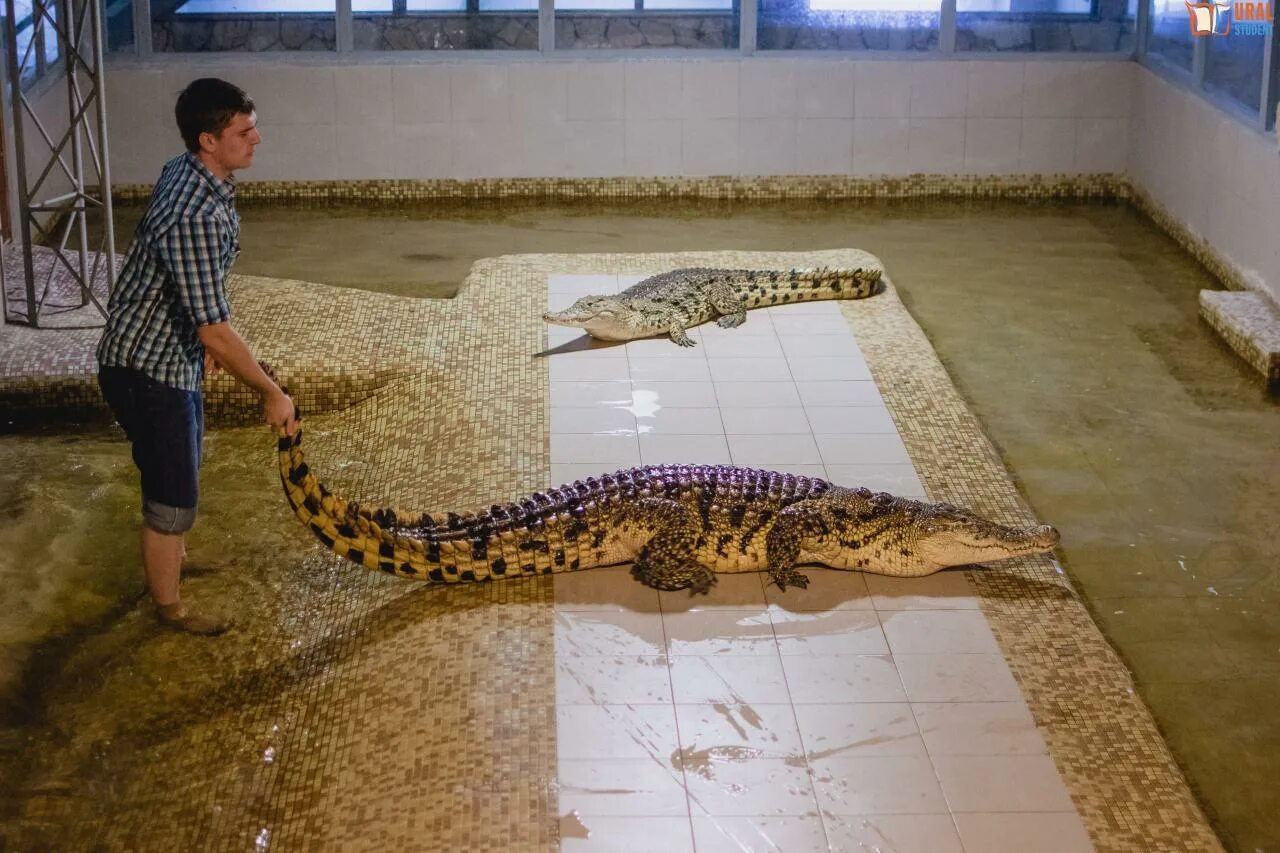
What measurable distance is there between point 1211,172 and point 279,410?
8161 mm

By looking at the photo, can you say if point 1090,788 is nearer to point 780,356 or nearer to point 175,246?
point 175,246

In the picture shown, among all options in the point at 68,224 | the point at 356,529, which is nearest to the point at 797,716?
the point at 356,529

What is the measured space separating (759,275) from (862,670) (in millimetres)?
4516

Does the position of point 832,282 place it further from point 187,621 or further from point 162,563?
→ point 162,563

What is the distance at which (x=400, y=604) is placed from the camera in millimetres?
5469

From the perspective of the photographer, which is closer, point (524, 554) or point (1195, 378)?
point (524, 554)

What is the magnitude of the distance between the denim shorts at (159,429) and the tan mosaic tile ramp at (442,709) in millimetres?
701

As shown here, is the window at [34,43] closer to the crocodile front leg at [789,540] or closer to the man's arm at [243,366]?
the man's arm at [243,366]

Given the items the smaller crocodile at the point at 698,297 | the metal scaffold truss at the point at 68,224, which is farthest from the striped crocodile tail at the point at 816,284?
the metal scaffold truss at the point at 68,224

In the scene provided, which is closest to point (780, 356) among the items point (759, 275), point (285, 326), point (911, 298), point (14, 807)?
point (759, 275)

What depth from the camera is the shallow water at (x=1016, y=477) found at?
521cm

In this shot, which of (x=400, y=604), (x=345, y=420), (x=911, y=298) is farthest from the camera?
(x=911, y=298)

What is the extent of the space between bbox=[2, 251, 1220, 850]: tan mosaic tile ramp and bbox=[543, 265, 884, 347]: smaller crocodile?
106 cm

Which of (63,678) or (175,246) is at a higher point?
(175,246)
